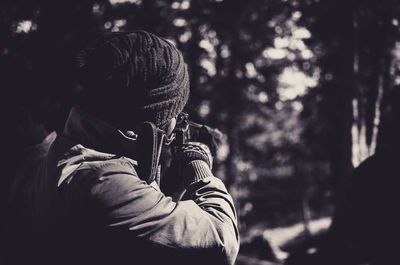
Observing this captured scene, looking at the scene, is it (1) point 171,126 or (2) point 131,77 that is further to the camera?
(1) point 171,126

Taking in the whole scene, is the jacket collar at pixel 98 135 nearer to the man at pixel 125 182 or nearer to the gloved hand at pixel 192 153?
the man at pixel 125 182

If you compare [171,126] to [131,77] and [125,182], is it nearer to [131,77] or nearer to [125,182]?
[131,77]

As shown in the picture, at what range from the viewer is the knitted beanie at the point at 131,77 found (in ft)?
4.73

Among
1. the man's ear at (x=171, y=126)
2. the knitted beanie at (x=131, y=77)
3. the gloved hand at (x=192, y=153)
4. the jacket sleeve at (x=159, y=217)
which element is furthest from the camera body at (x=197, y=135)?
the jacket sleeve at (x=159, y=217)

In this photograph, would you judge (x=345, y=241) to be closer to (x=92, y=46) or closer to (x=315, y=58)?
(x=92, y=46)

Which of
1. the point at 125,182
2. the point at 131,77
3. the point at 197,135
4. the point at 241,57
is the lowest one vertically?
the point at 241,57

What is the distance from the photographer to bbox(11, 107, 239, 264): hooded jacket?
4.16 feet

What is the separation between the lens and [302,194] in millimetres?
20500

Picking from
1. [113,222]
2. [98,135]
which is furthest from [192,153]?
[113,222]

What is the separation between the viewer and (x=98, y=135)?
4.88ft

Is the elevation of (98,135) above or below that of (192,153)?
above

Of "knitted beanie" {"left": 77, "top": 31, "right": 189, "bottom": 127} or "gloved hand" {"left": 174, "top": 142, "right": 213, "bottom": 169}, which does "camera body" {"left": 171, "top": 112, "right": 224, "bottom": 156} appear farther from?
"knitted beanie" {"left": 77, "top": 31, "right": 189, "bottom": 127}

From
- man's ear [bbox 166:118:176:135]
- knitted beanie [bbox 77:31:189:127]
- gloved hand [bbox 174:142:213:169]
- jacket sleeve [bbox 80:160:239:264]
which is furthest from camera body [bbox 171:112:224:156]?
jacket sleeve [bbox 80:160:239:264]

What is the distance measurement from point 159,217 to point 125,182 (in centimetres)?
16
